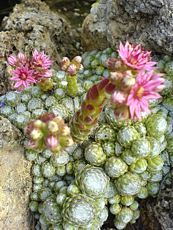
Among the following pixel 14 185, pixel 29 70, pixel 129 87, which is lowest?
pixel 14 185

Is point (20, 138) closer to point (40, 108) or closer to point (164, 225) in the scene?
point (40, 108)

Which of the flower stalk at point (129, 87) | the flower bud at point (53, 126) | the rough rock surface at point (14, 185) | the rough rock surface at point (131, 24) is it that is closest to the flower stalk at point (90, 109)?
the flower stalk at point (129, 87)

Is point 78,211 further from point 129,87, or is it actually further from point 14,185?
point 129,87

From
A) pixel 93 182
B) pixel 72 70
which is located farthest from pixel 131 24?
pixel 93 182

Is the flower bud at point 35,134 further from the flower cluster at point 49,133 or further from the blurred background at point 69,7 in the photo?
the blurred background at point 69,7

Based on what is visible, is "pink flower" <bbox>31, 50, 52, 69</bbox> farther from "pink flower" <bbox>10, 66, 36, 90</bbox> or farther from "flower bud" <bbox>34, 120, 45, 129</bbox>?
"flower bud" <bbox>34, 120, 45, 129</bbox>

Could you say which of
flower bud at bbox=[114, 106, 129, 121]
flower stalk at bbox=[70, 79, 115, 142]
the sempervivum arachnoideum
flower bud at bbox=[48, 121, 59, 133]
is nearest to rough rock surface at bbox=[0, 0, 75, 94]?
the sempervivum arachnoideum
